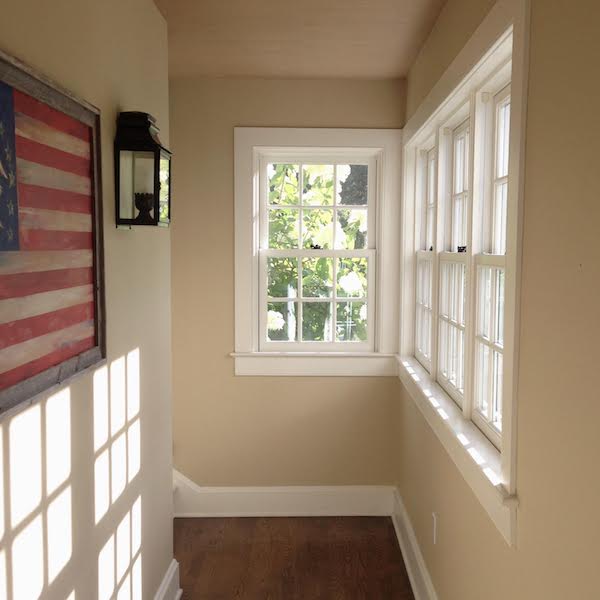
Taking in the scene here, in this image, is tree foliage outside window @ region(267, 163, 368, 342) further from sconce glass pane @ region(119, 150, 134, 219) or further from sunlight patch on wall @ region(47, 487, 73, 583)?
sunlight patch on wall @ region(47, 487, 73, 583)

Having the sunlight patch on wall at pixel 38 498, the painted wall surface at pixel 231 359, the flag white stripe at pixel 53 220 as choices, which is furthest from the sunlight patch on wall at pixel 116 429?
the painted wall surface at pixel 231 359

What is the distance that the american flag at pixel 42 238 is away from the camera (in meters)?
1.30

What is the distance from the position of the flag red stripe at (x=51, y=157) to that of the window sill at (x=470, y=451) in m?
1.45

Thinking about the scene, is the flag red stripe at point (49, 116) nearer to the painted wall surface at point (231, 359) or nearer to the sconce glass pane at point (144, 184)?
the sconce glass pane at point (144, 184)

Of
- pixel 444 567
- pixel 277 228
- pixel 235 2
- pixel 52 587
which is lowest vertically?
pixel 444 567

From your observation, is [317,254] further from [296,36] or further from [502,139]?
[502,139]

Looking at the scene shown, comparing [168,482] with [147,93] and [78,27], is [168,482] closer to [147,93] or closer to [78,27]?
[147,93]

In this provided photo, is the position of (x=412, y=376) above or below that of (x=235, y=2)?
below

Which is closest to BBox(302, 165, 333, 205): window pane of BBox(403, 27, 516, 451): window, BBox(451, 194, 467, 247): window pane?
BBox(403, 27, 516, 451): window

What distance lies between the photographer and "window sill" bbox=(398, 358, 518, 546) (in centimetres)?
175

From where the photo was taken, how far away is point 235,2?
2.61 m

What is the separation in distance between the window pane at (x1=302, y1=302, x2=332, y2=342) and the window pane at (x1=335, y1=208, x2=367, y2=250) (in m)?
0.40

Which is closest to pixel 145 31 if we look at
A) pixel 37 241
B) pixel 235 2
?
pixel 235 2

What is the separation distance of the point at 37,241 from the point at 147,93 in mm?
1272
